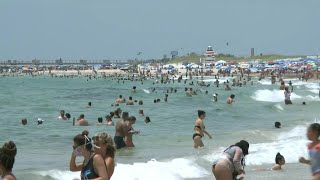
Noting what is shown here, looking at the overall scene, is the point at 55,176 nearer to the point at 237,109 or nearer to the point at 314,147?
the point at 314,147

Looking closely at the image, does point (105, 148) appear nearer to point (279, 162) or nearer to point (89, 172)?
point (89, 172)

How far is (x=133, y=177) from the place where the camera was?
1210cm

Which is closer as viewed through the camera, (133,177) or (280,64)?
(133,177)


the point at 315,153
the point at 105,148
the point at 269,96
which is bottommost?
the point at 269,96

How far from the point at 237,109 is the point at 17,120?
512 inches

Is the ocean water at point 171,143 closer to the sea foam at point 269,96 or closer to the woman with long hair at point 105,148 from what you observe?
the woman with long hair at point 105,148

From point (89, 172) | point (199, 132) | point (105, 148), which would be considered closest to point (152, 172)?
point (199, 132)

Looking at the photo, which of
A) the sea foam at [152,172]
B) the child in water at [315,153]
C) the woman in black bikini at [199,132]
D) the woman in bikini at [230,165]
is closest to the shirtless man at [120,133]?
the woman in black bikini at [199,132]

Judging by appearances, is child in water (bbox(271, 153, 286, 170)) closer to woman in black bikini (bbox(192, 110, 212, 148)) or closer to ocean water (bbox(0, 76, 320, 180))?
ocean water (bbox(0, 76, 320, 180))

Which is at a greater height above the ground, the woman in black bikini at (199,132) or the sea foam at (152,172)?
the woman in black bikini at (199,132)

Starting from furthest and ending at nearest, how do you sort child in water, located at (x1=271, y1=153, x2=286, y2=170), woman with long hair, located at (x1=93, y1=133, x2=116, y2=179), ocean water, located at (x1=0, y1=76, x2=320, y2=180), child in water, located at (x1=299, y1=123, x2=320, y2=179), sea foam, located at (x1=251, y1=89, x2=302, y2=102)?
sea foam, located at (x1=251, y1=89, x2=302, y2=102), ocean water, located at (x1=0, y1=76, x2=320, y2=180), child in water, located at (x1=271, y1=153, x2=286, y2=170), child in water, located at (x1=299, y1=123, x2=320, y2=179), woman with long hair, located at (x1=93, y1=133, x2=116, y2=179)

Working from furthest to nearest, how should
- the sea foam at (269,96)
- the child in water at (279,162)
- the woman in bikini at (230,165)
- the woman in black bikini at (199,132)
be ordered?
the sea foam at (269,96), the woman in black bikini at (199,132), the child in water at (279,162), the woman in bikini at (230,165)

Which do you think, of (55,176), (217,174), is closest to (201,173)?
(55,176)

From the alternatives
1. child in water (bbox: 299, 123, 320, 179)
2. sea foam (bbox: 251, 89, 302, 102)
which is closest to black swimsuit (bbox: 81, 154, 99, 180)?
child in water (bbox: 299, 123, 320, 179)
